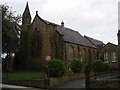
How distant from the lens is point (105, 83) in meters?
25.4

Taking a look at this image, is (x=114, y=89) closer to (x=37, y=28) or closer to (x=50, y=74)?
(x=50, y=74)

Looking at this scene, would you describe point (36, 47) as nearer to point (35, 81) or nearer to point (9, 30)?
point (9, 30)

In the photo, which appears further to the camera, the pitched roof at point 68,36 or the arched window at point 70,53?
the pitched roof at point 68,36

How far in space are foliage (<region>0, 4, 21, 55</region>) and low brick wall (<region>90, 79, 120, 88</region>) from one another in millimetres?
19481

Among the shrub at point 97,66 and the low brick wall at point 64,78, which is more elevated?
the shrub at point 97,66

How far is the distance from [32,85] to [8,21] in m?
16.8

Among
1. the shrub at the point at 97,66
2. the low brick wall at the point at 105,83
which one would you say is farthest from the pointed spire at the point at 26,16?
the low brick wall at the point at 105,83

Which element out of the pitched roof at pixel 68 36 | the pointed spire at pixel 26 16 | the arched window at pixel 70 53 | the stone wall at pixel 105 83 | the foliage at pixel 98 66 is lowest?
the stone wall at pixel 105 83

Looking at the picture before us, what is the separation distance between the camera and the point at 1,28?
3844 centimetres

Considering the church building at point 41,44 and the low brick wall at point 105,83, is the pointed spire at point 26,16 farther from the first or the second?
the low brick wall at point 105,83

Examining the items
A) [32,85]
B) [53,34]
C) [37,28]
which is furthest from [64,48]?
[32,85]

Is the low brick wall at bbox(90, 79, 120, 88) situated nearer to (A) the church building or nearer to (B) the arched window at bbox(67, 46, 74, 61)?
(A) the church building

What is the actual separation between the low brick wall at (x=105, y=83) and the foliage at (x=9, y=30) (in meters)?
19.5

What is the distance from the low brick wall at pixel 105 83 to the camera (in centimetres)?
Result: 2484
